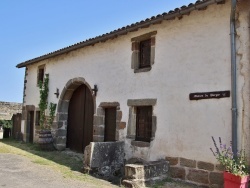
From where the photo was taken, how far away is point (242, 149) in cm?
539

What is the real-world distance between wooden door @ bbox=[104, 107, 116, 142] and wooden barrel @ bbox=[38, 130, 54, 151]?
9.56ft

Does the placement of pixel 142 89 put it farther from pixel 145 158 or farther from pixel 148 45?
pixel 145 158

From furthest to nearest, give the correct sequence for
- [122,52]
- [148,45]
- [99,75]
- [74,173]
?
[99,75]
[122,52]
[148,45]
[74,173]

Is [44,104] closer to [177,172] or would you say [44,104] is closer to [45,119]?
[45,119]

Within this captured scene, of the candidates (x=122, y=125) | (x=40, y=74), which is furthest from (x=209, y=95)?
(x=40, y=74)

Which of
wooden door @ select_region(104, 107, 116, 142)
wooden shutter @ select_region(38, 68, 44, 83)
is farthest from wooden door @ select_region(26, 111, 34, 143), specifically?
wooden door @ select_region(104, 107, 116, 142)

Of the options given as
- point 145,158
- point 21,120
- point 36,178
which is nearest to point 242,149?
point 145,158

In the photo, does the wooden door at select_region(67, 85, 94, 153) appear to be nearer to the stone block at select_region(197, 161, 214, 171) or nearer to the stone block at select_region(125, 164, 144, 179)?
the stone block at select_region(125, 164, 144, 179)

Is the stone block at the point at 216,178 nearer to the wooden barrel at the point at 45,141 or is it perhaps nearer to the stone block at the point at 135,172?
the stone block at the point at 135,172

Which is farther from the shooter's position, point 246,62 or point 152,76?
point 152,76

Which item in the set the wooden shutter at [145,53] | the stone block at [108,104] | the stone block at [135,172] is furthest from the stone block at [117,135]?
the stone block at [135,172]

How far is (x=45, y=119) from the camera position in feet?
38.5

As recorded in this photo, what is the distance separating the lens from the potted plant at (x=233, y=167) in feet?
15.8

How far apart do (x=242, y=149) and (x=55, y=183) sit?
3688mm
